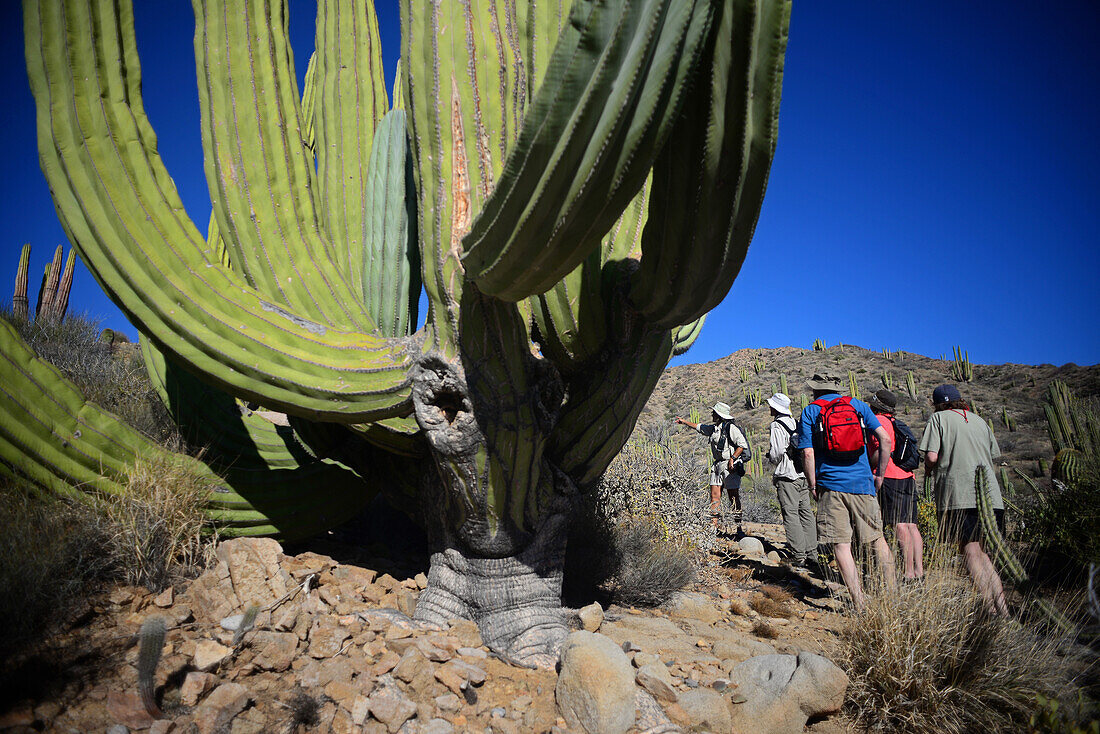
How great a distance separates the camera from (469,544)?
3311 mm

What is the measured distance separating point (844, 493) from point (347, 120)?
4664 millimetres

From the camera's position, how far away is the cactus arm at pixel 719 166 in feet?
5.59

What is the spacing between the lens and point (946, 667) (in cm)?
276

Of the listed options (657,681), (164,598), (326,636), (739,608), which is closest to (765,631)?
(739,608)

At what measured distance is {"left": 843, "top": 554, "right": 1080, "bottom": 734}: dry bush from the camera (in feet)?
8.73

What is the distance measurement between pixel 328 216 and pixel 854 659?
411 cm

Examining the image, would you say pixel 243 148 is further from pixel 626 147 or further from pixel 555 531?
pixel 555 531

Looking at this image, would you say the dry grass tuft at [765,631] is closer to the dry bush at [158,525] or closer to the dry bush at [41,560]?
the dry bush at [158,525]

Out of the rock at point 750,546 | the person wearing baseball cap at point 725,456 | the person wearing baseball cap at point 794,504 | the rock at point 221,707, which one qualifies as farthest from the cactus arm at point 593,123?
the person wearing baseball cap at point 725,456

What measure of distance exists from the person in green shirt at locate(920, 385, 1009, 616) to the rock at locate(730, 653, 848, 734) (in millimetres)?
2036

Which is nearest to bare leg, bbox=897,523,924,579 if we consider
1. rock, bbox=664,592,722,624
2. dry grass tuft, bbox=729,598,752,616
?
dry grass tuft, bbox=729,598,752,616

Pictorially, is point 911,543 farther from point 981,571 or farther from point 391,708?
point 391,708

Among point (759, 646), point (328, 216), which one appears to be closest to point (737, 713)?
point (759, 646)

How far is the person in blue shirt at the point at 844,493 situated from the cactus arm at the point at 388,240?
3.50m
